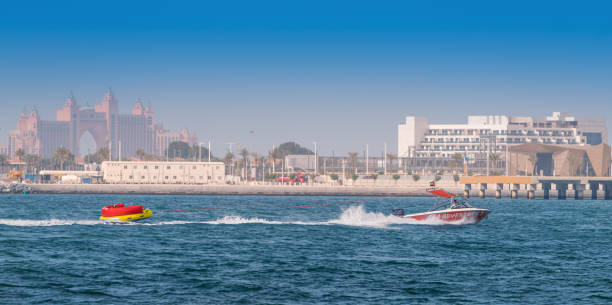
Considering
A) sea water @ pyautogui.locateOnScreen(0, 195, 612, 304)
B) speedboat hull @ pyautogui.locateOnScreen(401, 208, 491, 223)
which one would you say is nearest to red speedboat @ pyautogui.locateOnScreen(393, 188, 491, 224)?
speedboat hull @ pyautogui.locateOnScreen(401, 208, 491, 223)

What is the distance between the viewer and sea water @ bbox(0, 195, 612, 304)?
3891cm

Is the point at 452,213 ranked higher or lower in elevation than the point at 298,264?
higher

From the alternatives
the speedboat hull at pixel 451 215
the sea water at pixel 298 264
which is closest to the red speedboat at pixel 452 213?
the speedboat hull at pixel 451 215

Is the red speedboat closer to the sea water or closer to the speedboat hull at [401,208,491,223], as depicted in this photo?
the speedboat hull at [401,208,491,223]

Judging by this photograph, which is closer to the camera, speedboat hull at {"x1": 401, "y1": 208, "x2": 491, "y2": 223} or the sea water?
the sea water

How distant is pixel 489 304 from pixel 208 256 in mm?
22448

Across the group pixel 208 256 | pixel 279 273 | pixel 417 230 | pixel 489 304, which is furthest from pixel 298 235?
pixel 489 304

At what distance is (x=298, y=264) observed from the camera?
49.8 metres

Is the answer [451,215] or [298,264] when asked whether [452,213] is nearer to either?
[451,215]

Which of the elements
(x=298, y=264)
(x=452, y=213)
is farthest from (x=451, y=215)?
(x=298, y=264)

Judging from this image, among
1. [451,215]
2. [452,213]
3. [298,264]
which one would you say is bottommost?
[298,264]

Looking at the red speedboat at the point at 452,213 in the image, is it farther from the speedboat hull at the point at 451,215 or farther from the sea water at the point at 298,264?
the sea water at the point at 298,264

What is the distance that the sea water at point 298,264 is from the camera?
128 feet

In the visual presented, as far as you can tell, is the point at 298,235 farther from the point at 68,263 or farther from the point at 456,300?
the point at 456,300
